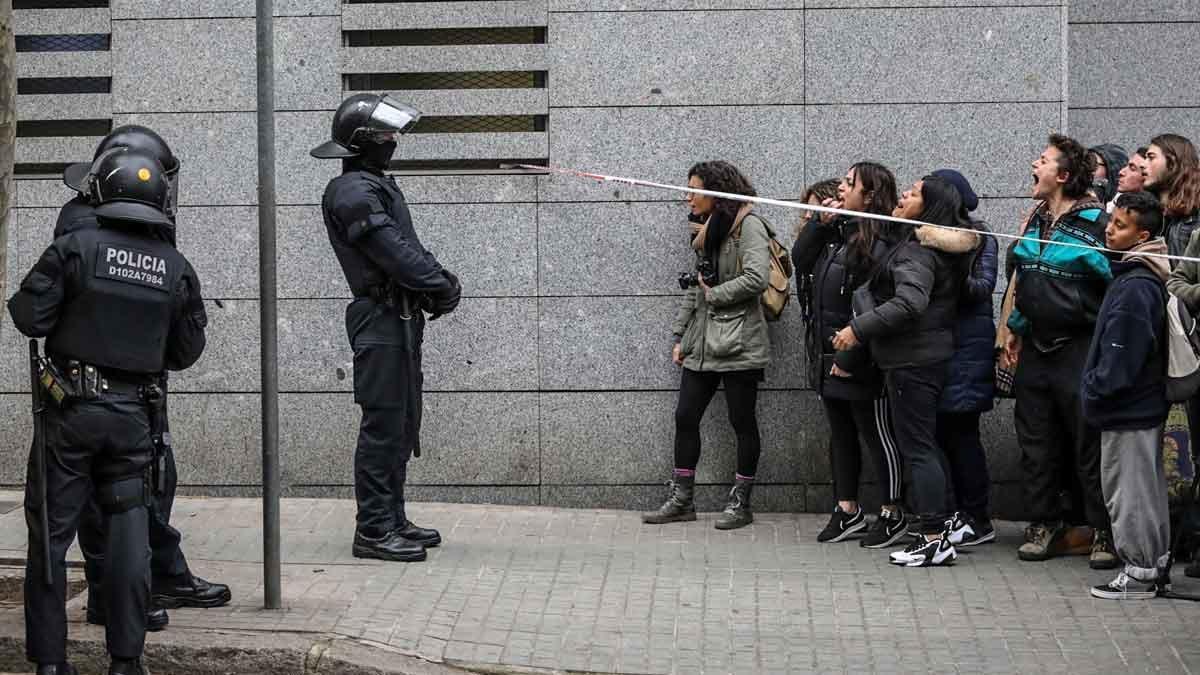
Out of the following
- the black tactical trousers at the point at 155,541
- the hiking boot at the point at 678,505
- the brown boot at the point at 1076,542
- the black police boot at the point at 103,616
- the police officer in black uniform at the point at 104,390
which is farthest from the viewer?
the hiking boot at the point at 678,505

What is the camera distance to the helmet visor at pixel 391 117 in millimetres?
7484

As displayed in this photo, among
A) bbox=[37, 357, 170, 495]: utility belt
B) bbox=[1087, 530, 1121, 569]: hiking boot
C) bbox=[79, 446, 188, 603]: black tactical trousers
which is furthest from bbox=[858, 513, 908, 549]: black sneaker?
bbox=[37, 357, 170, 495]: utility belt

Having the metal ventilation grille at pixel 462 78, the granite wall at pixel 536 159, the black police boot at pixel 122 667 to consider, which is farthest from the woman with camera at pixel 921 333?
the black police boot at pixel 122 667

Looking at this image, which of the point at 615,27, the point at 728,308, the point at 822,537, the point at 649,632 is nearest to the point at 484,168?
the point at 615,27

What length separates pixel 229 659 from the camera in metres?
6.12

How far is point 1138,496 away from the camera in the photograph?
6859mm

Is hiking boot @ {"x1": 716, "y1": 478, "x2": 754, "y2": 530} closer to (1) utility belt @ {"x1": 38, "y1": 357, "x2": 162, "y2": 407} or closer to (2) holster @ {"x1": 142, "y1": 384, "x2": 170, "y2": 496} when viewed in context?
(2) holster @ {"x1": 142, "y1": 384, "x2": 170, "y2": 496}

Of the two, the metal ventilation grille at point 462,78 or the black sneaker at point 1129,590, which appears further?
the metal ventilation grille at point 462,78

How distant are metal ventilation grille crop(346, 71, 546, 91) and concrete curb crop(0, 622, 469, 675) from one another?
369 centimetres

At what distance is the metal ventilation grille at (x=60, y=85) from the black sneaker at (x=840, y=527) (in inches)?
181

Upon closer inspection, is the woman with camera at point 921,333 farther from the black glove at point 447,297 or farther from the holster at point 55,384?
the holster at point 55,384

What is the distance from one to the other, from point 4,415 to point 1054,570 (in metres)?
5.65

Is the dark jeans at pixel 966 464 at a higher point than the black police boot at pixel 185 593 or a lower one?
higher

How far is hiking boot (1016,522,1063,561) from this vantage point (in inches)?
307
